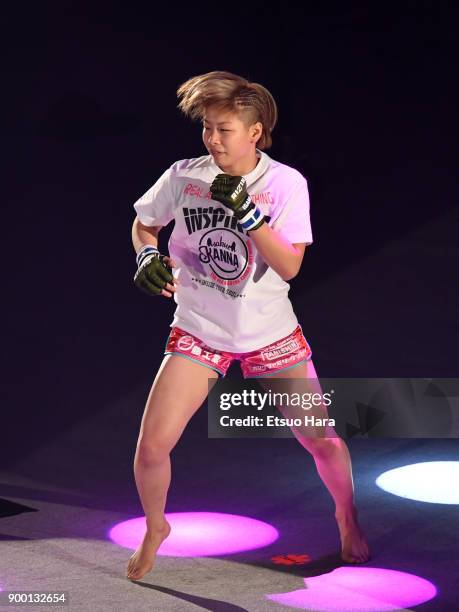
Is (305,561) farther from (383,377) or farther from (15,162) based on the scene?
(15,162)

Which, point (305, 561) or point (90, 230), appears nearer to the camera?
point (305, 561)

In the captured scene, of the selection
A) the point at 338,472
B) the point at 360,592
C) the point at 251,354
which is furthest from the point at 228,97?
the point at 360,592

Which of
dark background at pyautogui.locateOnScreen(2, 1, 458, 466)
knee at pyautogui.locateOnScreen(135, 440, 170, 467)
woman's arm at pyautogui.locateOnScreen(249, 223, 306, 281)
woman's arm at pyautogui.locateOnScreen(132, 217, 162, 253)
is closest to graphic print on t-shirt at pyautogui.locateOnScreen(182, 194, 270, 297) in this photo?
woman's arm at pyautogui.locateOnScreen(249, 223, 306, 281)

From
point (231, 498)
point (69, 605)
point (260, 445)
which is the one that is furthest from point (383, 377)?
point (69, 605)

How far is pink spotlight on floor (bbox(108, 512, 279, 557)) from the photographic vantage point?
14.9 ft

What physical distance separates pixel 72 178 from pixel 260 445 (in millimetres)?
4110

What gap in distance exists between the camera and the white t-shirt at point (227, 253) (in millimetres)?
4090

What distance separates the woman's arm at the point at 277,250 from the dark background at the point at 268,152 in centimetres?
317

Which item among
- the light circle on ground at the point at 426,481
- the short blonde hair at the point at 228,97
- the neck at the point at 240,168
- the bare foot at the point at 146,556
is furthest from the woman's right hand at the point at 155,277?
the light circle on ground at the point at 426,481

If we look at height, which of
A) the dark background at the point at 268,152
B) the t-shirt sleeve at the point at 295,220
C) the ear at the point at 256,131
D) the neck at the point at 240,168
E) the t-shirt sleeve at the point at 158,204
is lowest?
the t-shirt sleeve at the point at 295,220

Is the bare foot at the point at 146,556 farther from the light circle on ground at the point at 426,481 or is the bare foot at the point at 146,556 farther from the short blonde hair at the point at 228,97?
the short blonde hair at the point at 228,97

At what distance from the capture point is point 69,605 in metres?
3.97

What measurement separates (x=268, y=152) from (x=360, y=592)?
473cm

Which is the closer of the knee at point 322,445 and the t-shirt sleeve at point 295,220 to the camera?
the t-shirt sleeve at point 295,220
